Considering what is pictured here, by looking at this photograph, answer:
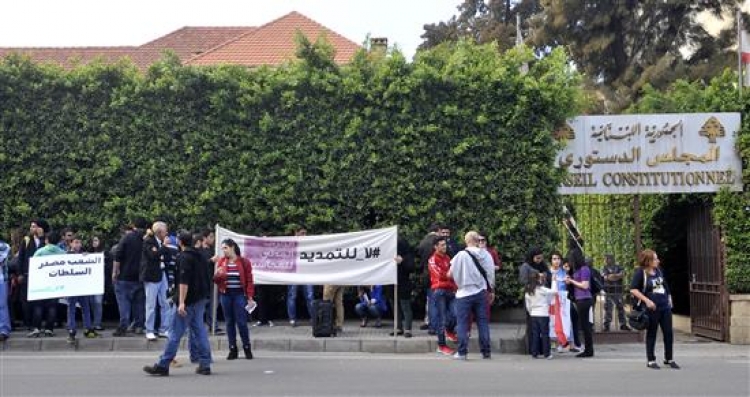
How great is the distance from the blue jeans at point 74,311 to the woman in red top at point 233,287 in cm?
323

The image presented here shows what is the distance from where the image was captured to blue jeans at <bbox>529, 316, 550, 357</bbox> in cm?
1389

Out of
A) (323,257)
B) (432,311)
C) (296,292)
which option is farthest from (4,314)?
(432,311)

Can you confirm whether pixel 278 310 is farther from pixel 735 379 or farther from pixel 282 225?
pixel 735 379

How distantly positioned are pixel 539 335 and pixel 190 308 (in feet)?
18.0

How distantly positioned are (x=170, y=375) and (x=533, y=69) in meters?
9.45

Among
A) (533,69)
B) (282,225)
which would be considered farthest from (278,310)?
(533,69)

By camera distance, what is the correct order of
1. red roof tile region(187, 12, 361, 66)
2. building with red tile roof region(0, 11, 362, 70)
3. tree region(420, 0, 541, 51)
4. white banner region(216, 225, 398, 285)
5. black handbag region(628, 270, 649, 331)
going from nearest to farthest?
black handbag region(628, 270, 649, 331), white banner region(216, 225, 398, 285), red roof tile region(187, 12, 361, 66), building with red tile roof region(0, 11, 362, 70), tree region(420, 0, 541, 51)

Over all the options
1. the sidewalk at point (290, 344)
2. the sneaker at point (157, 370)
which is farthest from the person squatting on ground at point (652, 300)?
the sneaker at point (157, 370)

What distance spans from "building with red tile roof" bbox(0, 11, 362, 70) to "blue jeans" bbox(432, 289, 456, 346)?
1510cm

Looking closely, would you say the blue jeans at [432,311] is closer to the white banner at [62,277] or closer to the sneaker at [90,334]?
the white banner at [62,277]

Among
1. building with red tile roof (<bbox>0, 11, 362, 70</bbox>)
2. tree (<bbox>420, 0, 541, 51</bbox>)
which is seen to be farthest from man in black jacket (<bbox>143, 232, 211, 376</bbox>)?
tree (<bbox>420, 0, 541, 51</bbox>)

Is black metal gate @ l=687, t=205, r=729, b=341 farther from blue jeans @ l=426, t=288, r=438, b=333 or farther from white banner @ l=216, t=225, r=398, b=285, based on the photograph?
white banner @ l=216, t=225, r=398, b=285

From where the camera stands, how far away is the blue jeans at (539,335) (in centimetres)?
1389

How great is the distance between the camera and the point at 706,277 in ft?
57.7
